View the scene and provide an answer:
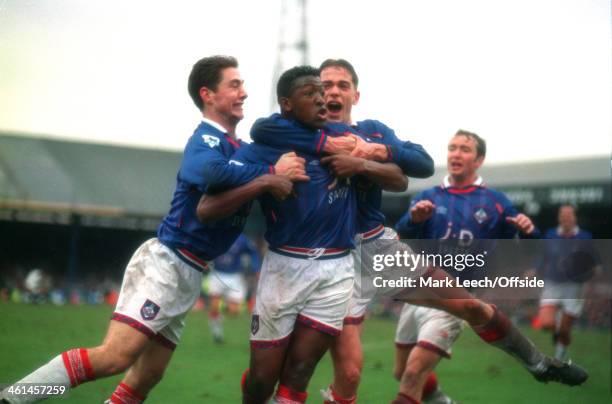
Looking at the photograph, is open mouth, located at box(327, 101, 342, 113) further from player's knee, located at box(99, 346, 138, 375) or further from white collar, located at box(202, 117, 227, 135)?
player's knee, located at box(99, 346, 138, 375)

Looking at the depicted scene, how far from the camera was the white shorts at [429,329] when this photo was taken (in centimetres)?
722

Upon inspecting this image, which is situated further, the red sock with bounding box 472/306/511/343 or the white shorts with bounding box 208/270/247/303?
the white shorts with bounding box 208/270/247/303

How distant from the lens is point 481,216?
7551mm

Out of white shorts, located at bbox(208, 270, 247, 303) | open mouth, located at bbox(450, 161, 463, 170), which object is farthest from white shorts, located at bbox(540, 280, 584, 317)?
white shorts, located at bbox(208, 270, 247, 303)

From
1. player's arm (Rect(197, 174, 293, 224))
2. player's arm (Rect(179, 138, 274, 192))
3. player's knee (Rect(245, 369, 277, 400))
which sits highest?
player's arm (Rect(179, 138, 274, 192))

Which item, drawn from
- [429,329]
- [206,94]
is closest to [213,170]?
[206,94]

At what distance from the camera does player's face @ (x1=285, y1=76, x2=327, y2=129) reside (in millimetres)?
5289

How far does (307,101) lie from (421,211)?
1.79 m

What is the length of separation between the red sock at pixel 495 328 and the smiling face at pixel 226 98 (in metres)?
2.45

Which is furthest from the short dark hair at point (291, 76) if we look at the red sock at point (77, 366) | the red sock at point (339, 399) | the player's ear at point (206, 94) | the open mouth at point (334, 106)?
the red sock at point (339, 399)

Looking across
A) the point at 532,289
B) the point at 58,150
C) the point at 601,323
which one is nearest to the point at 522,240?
the point at 532,289

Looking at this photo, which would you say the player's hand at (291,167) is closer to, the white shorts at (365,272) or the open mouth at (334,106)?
the open mouth at (334,106)

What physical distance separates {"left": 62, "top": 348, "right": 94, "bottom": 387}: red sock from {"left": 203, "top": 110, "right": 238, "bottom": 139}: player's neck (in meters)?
1.66

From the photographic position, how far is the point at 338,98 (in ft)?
20.3
